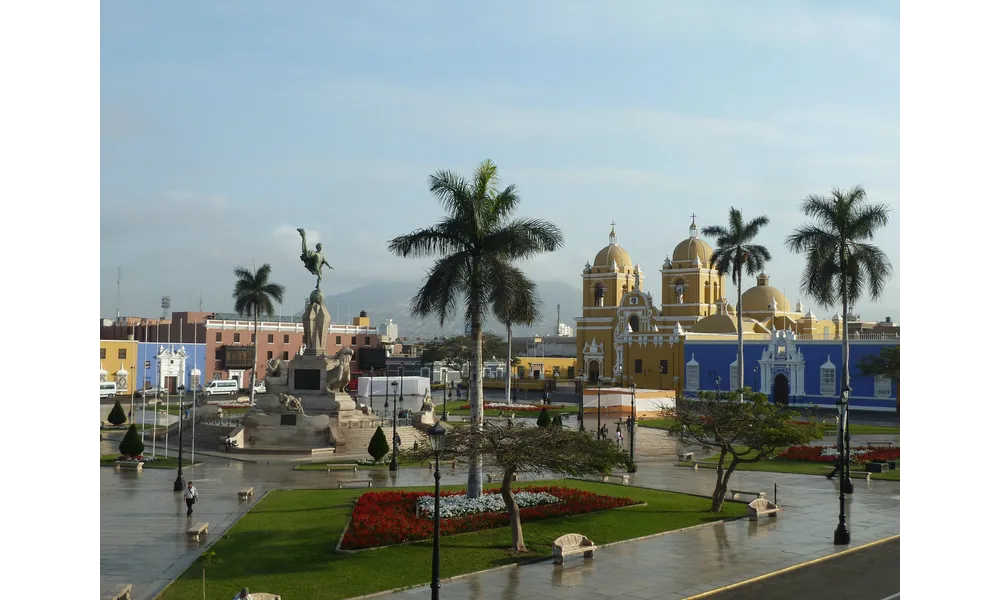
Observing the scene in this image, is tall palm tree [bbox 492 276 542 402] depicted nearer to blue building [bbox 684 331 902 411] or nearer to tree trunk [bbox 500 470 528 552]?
tree trunk [bbox 500 470 528 552]

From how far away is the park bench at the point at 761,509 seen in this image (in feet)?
74.8

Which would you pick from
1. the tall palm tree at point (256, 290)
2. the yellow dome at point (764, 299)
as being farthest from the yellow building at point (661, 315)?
the tall palm tree at point (256, 290)

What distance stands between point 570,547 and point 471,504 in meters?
4.60

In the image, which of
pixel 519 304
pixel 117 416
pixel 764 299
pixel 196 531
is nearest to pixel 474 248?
pixel 519 304

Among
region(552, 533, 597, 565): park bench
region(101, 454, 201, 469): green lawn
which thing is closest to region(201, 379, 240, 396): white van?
region(101, 454, 201, 469): green lawn

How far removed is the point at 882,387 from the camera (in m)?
55.9

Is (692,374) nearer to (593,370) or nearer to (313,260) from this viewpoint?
(593,370)

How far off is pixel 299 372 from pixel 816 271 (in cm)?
2242

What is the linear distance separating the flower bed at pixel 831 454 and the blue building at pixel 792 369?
17.6m
